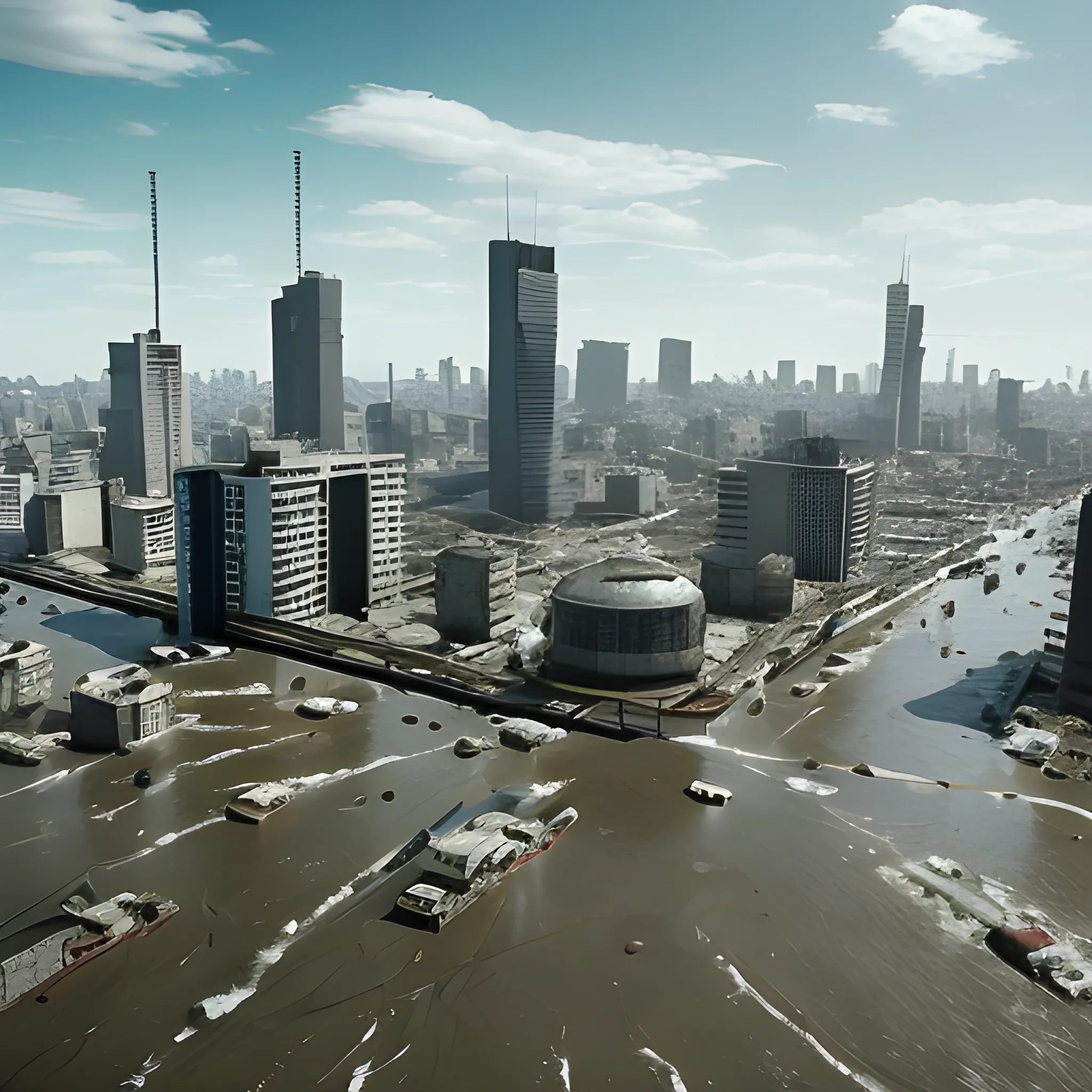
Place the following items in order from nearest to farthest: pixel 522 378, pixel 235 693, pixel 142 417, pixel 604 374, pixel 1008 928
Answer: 1. pixel 1008 928
2. pixel 235 693
3. pixel 522 378
4. pixel 142 417
5. pixel 604 374

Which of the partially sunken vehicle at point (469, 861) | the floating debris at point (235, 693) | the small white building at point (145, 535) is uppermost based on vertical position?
the small white building at point (145, 535)

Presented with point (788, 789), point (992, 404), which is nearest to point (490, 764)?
point (788, 789)

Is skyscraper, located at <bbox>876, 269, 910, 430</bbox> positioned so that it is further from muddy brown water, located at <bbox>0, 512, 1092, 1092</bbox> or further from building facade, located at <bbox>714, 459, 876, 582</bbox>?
muddy brown water, located at <bbox>0, 512, 1092, 1092</bbox>

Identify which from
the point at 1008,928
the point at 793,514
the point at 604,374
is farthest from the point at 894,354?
the point at 1008,928

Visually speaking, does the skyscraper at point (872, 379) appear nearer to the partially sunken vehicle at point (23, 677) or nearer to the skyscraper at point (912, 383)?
the skyscraper at point (912, 383)

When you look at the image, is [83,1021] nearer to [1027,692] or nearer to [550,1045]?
[550,1045]

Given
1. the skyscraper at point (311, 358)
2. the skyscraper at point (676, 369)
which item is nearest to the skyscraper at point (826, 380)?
the skyscraper at point (676, 369)

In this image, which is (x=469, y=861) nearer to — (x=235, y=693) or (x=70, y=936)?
(x=70, y=936)
